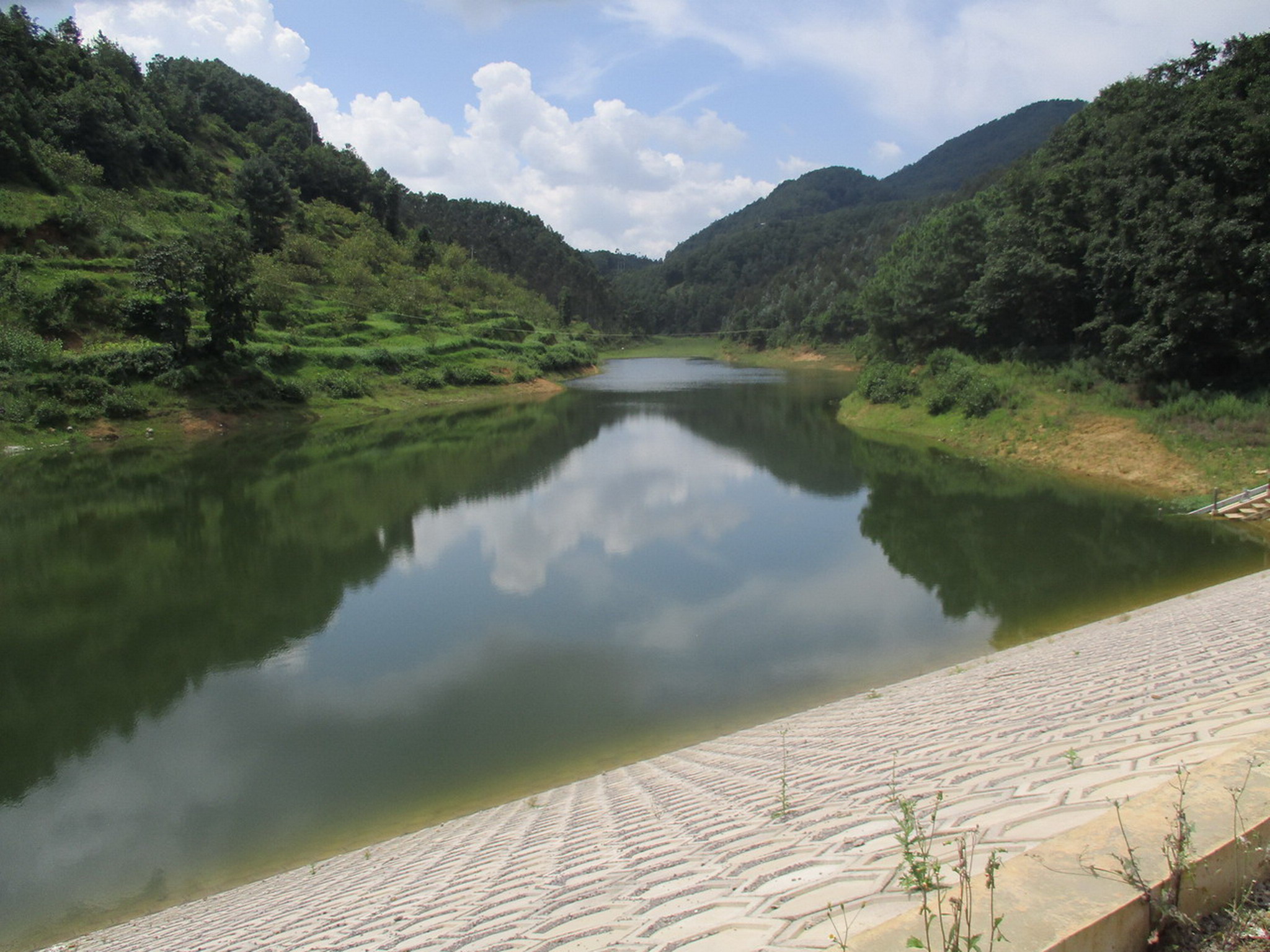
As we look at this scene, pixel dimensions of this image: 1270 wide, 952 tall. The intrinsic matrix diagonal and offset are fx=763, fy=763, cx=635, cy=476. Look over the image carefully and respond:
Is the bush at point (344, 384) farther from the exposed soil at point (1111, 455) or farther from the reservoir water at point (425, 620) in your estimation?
Result: the exposed soil at point (1111, 455)

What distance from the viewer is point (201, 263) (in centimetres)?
3456

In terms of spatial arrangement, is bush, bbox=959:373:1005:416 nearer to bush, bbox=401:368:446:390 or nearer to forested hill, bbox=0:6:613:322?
bush, bbox=401:368:446:390

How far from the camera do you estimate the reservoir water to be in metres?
8.01

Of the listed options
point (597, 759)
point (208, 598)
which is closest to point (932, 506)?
point (597, 759)

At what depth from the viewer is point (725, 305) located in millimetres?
159875

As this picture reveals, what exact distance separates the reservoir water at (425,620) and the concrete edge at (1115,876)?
6176 mm

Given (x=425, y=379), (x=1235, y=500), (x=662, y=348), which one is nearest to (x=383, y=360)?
(x=425, y=379)

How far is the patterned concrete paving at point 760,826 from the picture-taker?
368 cm

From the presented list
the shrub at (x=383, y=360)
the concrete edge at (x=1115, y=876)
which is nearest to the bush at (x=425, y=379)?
the shrub at (x=383, y=360)

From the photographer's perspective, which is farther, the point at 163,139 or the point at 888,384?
the point at 163,139

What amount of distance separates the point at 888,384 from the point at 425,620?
30141mm

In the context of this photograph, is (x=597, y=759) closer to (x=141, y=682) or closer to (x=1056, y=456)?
(x=141, y=682)

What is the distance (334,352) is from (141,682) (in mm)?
37174

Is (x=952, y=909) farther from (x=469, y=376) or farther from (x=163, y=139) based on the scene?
(x=163, y=139)
